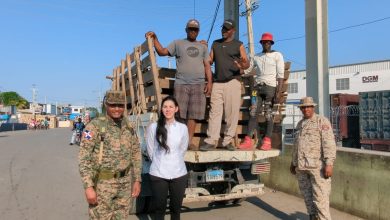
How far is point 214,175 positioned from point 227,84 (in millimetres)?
1293

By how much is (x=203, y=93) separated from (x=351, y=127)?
1325 cm

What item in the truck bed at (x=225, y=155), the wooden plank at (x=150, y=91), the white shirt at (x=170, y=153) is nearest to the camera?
the white shirt at (x=170, y=153)

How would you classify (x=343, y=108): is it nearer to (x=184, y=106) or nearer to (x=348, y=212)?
(x=348, y=212)

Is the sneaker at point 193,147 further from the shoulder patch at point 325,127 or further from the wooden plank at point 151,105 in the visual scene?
the shoulder patch at point 325,127

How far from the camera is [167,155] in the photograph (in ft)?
13.9

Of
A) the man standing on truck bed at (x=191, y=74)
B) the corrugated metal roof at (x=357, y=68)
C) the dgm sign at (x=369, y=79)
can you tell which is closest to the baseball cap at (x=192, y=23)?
the man standing on truck bed at (x=191, y=74)

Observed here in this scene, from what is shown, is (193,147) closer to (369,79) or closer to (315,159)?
(315,159)

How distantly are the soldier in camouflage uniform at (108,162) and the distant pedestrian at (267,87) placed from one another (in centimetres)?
270

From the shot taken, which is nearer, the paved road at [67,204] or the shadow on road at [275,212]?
the shadow on road at [275,212]

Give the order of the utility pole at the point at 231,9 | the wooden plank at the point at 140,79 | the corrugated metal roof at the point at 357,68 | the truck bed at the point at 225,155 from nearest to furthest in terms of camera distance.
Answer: the truck bed at the point at 225,155 → the wooden plank at the point at 140,79 → the utility pole at the point at 231,9 → the corrugated metal roof at the point at 357,68

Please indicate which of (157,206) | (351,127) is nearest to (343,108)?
(351,127)

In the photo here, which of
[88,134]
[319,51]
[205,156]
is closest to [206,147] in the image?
[205,156]

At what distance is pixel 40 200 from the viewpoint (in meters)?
7.36

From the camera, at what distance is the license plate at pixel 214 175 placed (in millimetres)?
5562
